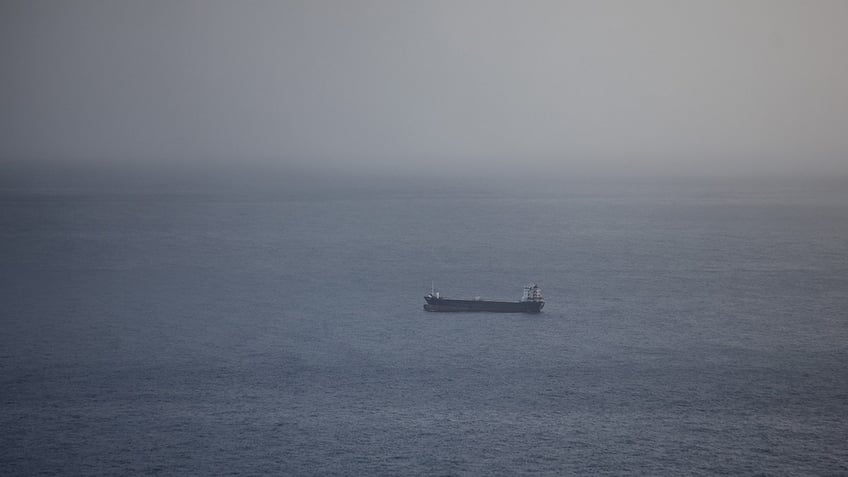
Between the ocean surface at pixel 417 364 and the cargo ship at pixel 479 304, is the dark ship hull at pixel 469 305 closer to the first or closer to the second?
the cargo ship at pixel 479 304

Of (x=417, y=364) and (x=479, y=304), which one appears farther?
(x=479, y=304)

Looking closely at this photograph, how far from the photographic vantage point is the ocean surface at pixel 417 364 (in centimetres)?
5881

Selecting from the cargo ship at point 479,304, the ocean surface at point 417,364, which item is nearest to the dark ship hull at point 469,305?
the cargo ship at point 479,304

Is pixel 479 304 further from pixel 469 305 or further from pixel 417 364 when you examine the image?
pixel 417 364

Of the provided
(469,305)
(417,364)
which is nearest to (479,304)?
(469,305)

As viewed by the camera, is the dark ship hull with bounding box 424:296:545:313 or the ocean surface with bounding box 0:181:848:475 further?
the dark ship hull with bounding box 424:296:545:313

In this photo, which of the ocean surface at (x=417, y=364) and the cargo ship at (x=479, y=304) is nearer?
the ocean surface at (x=417, y=364)

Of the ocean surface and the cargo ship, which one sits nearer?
the ocean surface

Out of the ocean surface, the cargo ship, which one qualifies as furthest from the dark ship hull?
the ocean surface

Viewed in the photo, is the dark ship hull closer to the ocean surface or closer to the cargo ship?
the cargo ship

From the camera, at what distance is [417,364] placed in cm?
7712

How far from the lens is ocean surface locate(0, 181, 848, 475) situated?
58812 millimetres

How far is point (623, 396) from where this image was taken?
6881cm

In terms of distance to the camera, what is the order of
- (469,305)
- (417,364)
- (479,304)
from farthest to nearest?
(469,305), (479,304), (417,364)
